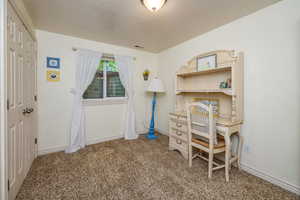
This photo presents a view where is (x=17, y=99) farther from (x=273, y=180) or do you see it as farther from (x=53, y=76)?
(x=273, y=180)

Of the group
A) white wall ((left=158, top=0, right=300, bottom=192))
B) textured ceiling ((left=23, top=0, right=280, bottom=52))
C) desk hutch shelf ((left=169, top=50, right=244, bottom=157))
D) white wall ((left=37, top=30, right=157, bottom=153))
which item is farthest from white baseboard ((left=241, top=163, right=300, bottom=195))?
white wall ((left=37, top=30, right=157, bottom=153))

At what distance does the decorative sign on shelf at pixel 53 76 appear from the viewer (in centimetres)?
242

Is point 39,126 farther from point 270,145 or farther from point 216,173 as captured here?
Answer: point 270,145

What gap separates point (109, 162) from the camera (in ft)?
7.10

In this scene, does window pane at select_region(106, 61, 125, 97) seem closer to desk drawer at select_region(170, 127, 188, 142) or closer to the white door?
the white door

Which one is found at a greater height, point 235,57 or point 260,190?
point 235,57

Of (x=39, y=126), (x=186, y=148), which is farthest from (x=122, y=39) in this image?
(x=186, y=148)

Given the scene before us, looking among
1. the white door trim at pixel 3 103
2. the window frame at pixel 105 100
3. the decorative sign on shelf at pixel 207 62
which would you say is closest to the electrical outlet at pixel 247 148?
the decorative sign on shelf at pixel 207 62

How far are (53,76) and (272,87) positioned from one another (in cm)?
356

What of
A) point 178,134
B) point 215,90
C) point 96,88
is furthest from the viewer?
point 96,88

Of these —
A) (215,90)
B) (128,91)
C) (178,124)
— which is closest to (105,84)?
(128,91)

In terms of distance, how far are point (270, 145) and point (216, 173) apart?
0.81 m

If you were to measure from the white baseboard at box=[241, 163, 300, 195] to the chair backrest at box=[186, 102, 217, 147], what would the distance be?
0.75m

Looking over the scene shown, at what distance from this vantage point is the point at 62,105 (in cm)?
257
